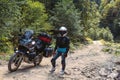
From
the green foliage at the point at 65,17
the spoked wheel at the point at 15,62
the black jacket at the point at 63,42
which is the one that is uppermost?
the black jacket at the point at 63,42

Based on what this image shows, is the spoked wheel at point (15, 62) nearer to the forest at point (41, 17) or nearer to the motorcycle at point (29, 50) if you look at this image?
the motorcycle at point (29, 50)

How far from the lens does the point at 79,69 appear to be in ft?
36.7

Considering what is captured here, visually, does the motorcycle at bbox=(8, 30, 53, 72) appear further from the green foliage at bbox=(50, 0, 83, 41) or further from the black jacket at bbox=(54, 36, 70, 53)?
the green foliage at bbox=(50, 0, 83, 41)

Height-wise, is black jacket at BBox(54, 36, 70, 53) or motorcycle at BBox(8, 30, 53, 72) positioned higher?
black jacket at BBox(54, 36, 70, 53)

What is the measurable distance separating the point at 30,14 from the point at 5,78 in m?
11.7

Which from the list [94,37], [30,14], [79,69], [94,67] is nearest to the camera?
[79,69]

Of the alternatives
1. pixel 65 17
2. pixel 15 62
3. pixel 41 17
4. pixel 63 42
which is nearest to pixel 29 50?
pixel 15 62

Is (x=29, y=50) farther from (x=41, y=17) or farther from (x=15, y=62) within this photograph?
(x=41, y=17)

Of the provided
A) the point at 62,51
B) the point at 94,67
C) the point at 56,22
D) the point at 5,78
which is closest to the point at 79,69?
the point at 94,67

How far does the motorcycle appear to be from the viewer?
958 cm

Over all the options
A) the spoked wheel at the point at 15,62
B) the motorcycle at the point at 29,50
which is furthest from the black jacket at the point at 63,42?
the spoked wheel at the point at 15,62

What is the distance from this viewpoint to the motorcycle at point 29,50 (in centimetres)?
958

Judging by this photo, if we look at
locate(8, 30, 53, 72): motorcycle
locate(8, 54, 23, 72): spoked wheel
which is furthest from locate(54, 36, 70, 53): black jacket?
locate(8, 54, 23, 72): spoked wheel

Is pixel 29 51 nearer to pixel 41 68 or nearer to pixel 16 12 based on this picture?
pixel 41 68
